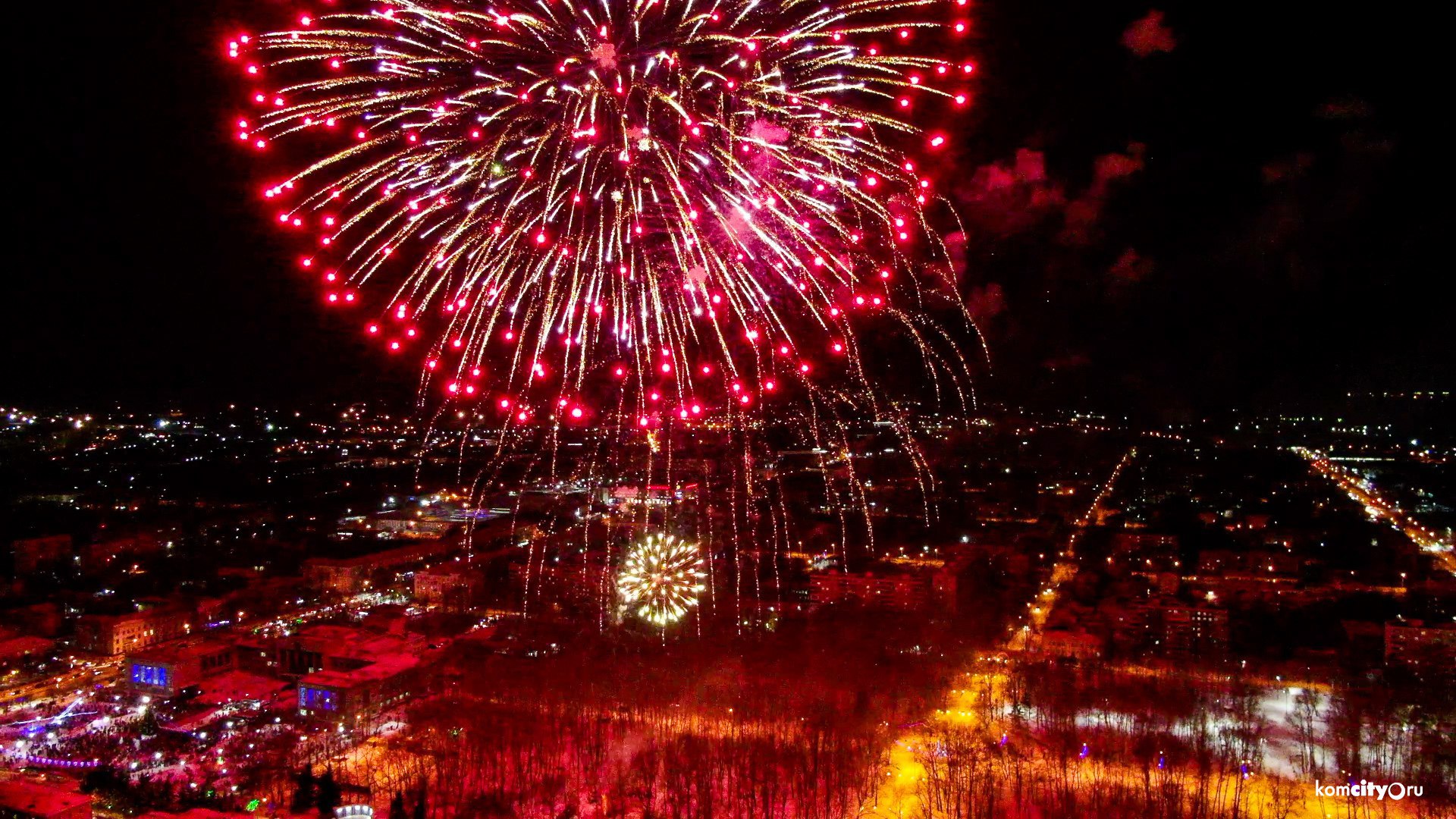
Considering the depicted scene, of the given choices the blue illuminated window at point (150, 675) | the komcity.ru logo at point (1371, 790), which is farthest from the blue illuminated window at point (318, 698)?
the komcity.ru logo at point (1371, 790)

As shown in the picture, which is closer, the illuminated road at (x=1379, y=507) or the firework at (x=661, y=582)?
the firework at (x=661, y=582)

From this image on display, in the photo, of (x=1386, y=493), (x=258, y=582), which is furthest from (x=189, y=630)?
(x=1386, y=493)

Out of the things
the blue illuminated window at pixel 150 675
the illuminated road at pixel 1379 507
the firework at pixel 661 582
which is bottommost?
the blue illuminated window at pixel 150 675

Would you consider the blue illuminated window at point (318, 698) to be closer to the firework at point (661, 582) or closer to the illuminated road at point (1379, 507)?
the firework at point (661, 582)

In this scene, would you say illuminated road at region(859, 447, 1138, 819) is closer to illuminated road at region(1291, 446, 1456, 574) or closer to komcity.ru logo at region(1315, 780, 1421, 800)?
komcity.ru logo at region(1315, 780, 1421, 800)

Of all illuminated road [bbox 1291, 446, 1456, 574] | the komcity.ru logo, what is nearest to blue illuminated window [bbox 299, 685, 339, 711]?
the komcity.ru logo

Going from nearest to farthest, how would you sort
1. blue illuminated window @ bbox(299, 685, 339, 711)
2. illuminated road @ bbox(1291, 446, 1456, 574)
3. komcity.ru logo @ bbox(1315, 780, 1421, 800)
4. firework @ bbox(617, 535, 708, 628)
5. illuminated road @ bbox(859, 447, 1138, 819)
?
komcity.ru logo @ bbox(1315, 780, 1421, 800) < illuminated road @ bbox(859, 447, 1138, 819) < blue illuminated window @ bbox(299, 685, 339, 711) < firework @ bbox(617, 535, 708, 628) < illuminated road @ bbox(1291, 446, 1456, 574)

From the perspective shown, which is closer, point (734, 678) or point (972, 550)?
point (734, 678)

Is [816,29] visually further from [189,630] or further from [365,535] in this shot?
[365,535]
